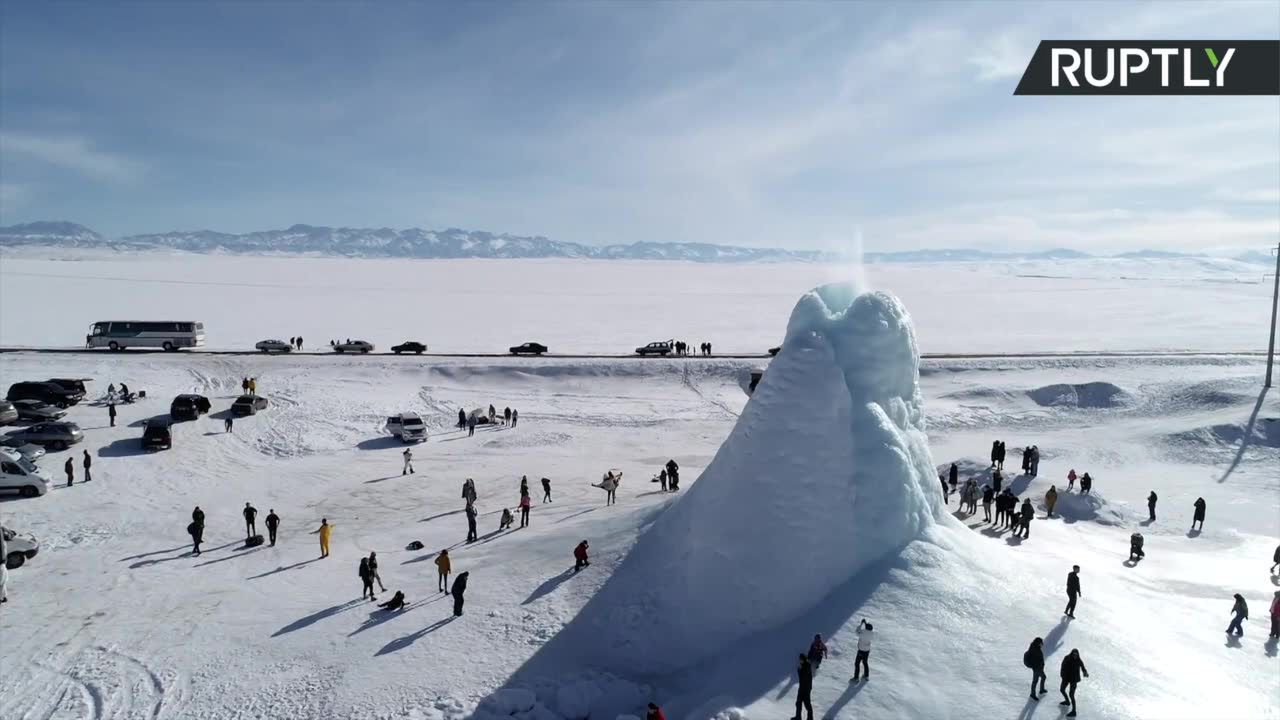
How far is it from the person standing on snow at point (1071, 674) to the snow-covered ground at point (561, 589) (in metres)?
0.28

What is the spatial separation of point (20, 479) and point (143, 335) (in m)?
29.3

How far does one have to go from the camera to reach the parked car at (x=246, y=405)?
35688 millimetres

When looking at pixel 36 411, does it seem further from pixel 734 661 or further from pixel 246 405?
pixel 734 661

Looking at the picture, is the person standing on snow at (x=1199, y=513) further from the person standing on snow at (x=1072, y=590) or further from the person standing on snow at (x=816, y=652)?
the person standing on snow at (x=816, y=652)

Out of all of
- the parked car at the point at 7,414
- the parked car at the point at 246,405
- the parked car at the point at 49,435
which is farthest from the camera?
the parked car at the point at 246,405

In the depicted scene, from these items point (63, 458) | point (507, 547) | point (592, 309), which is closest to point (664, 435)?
point (507, 547)

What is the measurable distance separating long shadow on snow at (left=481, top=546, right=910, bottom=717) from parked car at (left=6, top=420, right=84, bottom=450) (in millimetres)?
27152

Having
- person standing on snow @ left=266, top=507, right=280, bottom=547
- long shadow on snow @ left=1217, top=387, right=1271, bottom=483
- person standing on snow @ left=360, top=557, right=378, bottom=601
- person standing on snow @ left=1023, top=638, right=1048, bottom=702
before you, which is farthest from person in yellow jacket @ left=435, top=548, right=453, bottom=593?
long shadow on snow @ left=1217, top=387, right=1271, bottom=483

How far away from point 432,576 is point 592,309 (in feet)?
266

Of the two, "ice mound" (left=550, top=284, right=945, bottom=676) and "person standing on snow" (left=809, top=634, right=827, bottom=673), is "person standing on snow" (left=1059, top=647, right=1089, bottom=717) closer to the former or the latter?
"ice mound" (left=550, top=284, right=945, bottom=676)

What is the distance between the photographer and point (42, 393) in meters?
35.2

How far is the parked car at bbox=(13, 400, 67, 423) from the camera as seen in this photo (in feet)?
108

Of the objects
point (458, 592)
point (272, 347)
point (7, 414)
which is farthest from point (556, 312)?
point (458, 592)

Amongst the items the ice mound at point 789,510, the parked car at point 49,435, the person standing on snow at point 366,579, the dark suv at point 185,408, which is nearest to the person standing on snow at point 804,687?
the ice mound at point 789,510
